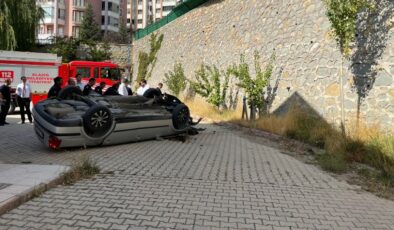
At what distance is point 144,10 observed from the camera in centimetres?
12038

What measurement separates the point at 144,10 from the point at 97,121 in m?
116

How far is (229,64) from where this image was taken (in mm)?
19438

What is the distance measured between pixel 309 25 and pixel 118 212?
33.4ft

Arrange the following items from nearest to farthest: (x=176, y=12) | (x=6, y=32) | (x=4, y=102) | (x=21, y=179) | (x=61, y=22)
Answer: (x=21, y=179) → (x=4, y=102) → (x=6, y=32) → (x=176, y=12) → (x=61, y=22)

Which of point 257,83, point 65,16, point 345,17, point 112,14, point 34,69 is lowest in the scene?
point 257,83

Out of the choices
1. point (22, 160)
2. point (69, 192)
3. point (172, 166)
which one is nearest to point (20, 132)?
point (22, 160)

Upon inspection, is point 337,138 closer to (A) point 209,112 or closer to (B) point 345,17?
(B) point 345,17

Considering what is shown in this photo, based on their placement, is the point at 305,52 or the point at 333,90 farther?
the point at 305,52

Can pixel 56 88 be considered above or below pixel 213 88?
below

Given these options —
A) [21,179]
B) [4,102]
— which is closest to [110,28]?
[4,102]

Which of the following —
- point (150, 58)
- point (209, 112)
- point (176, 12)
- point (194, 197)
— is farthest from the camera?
point (150, 58)

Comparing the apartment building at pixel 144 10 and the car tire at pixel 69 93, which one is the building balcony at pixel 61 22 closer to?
the apartment building at pixel 144 10

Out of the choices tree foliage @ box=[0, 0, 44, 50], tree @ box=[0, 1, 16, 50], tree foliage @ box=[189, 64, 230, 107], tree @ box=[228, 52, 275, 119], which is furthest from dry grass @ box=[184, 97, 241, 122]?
tree foliage @ box=[0, 0, 44, 50]

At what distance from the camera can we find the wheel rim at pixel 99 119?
906cm
